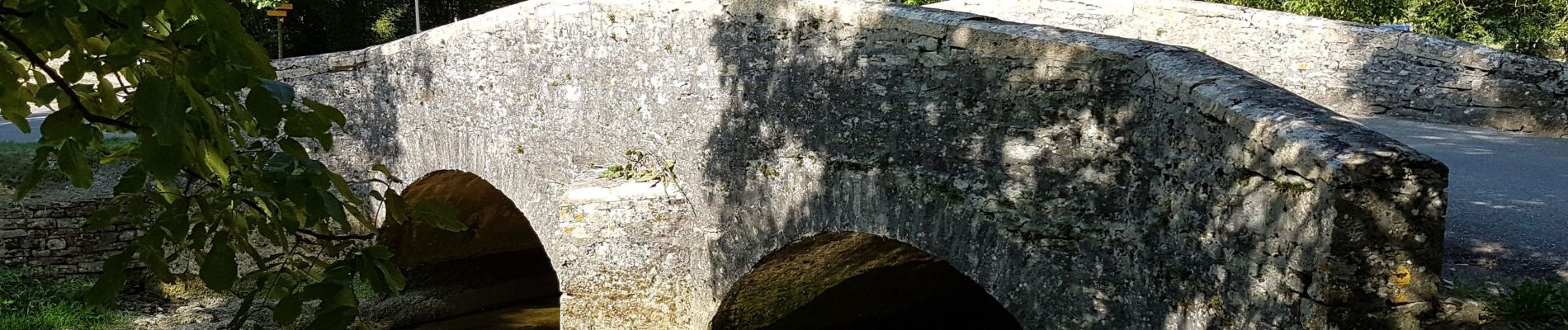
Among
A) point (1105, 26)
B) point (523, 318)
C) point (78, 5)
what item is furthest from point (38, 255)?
point (78, 5)

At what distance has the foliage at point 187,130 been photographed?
1460mm

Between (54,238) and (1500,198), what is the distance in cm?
1029

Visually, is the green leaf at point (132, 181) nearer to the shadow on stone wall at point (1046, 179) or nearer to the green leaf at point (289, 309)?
the green leaf at point (289, 309)

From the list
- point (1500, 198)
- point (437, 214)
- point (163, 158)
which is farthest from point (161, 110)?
point (1500, 198)

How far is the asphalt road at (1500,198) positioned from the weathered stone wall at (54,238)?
958cm

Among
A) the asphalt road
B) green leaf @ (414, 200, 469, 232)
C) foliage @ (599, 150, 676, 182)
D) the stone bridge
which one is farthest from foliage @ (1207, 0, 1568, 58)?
green leaf @ (414, 200, 469, 232)

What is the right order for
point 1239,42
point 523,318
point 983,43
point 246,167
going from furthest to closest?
point 523,318 < point 1239,42 < point 983,43 < point 246,167

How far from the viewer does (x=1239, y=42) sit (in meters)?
8.59

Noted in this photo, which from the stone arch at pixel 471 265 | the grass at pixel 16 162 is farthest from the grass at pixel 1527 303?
the grass at pixel 16 162

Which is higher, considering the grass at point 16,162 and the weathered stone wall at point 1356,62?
the weathered stone wall at point 1356,62

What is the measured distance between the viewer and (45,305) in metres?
9.68

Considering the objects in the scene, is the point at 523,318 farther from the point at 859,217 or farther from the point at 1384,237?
the point at 1384,237

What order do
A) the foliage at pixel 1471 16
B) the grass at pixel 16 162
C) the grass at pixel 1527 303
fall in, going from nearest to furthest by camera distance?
1. the grass at pixel 1527 303
2. the grass at pixel 16 162
3. the foliage at pixel 1471 16

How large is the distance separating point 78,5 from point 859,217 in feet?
14.0
